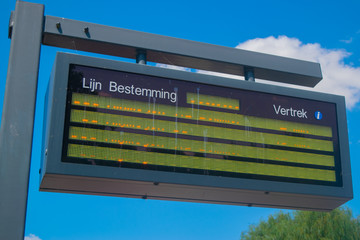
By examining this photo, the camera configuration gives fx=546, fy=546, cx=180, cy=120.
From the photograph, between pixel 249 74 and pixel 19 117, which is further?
pixel 249 74

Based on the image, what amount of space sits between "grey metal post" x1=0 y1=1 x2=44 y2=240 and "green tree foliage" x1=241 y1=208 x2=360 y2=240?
62.2 ft

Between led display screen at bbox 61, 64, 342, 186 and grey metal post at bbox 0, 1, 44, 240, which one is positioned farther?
led display screen at bbox 61, 64, 342, 186

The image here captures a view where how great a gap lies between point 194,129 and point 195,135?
90mm

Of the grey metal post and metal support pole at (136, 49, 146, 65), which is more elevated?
metal support pole at (136, 49, 146, 65)

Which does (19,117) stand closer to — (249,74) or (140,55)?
(140,55)

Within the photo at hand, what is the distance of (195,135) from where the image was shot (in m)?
7.74

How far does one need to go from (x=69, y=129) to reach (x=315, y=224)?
19245 mm

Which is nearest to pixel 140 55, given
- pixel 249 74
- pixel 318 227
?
pixel 249 74

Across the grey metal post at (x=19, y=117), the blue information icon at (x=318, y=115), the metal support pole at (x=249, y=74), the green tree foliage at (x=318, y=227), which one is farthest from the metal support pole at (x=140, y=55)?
the green tree foliage at (x=318, y=227)

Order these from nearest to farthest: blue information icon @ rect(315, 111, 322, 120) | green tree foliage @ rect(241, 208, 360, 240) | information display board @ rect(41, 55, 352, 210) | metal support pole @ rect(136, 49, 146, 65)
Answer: information display board @ rect(41, 55, 352, 210) < metal support pole @ rect(136, 49, 146, 65) < blue information icon @ rect(315, 111, 322, 120) < green tree foliage @ rect(241, 208, 360, 240)

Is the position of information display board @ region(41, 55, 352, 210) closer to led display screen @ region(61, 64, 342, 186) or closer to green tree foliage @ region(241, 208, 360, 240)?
led display screen @ region(61, 64, 342, 186)

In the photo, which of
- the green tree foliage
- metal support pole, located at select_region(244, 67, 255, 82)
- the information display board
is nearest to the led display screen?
the information display board

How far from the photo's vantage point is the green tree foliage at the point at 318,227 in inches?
935

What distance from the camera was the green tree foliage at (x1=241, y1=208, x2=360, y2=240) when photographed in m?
23.8
